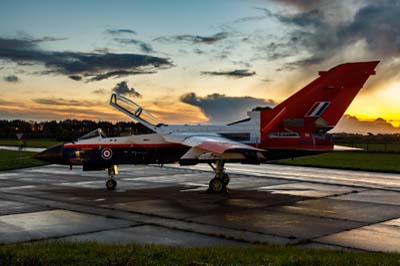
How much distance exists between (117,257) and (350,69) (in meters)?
14.1

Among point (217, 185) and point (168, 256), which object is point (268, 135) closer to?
point (217, 185)

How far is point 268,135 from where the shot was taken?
1777 cm

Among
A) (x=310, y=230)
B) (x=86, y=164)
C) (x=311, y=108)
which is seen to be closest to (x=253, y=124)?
(x=311, y=108)

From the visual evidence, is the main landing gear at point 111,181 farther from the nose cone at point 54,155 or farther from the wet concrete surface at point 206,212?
the nose cone at point 54,155

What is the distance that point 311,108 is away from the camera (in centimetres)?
1789

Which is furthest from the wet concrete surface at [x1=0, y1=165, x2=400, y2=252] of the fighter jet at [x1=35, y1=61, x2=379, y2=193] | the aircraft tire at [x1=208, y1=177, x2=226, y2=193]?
the fighter jet at [x1=35, y1=61, x2=379, y2=193]

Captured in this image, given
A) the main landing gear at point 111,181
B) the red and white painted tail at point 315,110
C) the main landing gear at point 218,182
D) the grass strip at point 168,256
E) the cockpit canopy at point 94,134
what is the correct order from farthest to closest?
1. the cockpit canopy at point 94,134
2. the main landing gear at point 111,181
3. the red and white painted tail at point 315,110
4. the main landing gear at point 218,182
5. the grass strip at point 168,256

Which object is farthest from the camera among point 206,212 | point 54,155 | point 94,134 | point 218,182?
point 94,134

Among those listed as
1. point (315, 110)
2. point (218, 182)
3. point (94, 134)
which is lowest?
point (218, 182)

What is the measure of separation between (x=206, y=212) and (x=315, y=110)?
7545 mm

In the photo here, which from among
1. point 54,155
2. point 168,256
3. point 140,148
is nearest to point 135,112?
point 140,148

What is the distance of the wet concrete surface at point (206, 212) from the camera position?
927cm

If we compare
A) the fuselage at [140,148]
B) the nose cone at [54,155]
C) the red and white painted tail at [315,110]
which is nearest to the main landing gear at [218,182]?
the fuselage at [140,148]

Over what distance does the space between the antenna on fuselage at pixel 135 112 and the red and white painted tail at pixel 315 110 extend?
14.3ft
